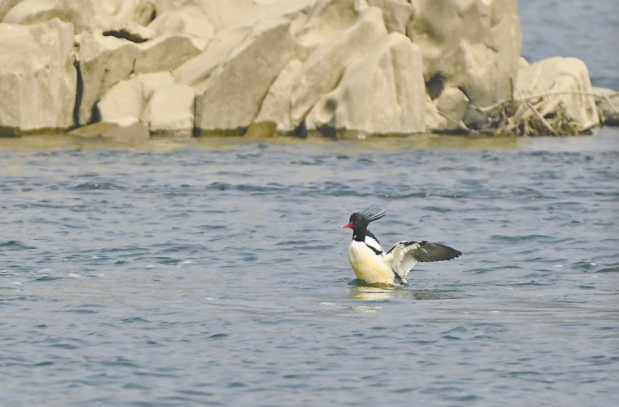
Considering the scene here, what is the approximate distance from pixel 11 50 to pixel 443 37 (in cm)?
980

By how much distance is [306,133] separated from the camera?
30391 mm

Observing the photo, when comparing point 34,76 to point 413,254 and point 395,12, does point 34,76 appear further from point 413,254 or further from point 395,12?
point 413,254

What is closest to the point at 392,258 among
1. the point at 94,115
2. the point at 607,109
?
the point at 94,115

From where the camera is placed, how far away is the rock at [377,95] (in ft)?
96.8

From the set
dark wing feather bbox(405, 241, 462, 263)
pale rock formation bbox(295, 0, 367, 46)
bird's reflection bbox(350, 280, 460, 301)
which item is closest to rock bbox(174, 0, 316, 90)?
pale rock formation bbox(295, 0, 367, 46)

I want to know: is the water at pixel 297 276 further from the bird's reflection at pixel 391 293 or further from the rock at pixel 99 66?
the rock at pixel 99 66

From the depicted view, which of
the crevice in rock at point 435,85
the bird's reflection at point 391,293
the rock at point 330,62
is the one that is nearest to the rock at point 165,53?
the rock at point 330,62

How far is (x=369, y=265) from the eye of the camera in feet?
51.9

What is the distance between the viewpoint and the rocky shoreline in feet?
98.1

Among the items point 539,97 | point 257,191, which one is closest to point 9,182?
point 257,191

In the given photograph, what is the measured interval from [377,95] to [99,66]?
6313mm

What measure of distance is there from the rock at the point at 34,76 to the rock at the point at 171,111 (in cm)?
196

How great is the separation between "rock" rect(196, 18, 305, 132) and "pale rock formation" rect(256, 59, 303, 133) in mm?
168

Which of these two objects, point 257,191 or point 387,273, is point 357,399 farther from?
point 257,191
